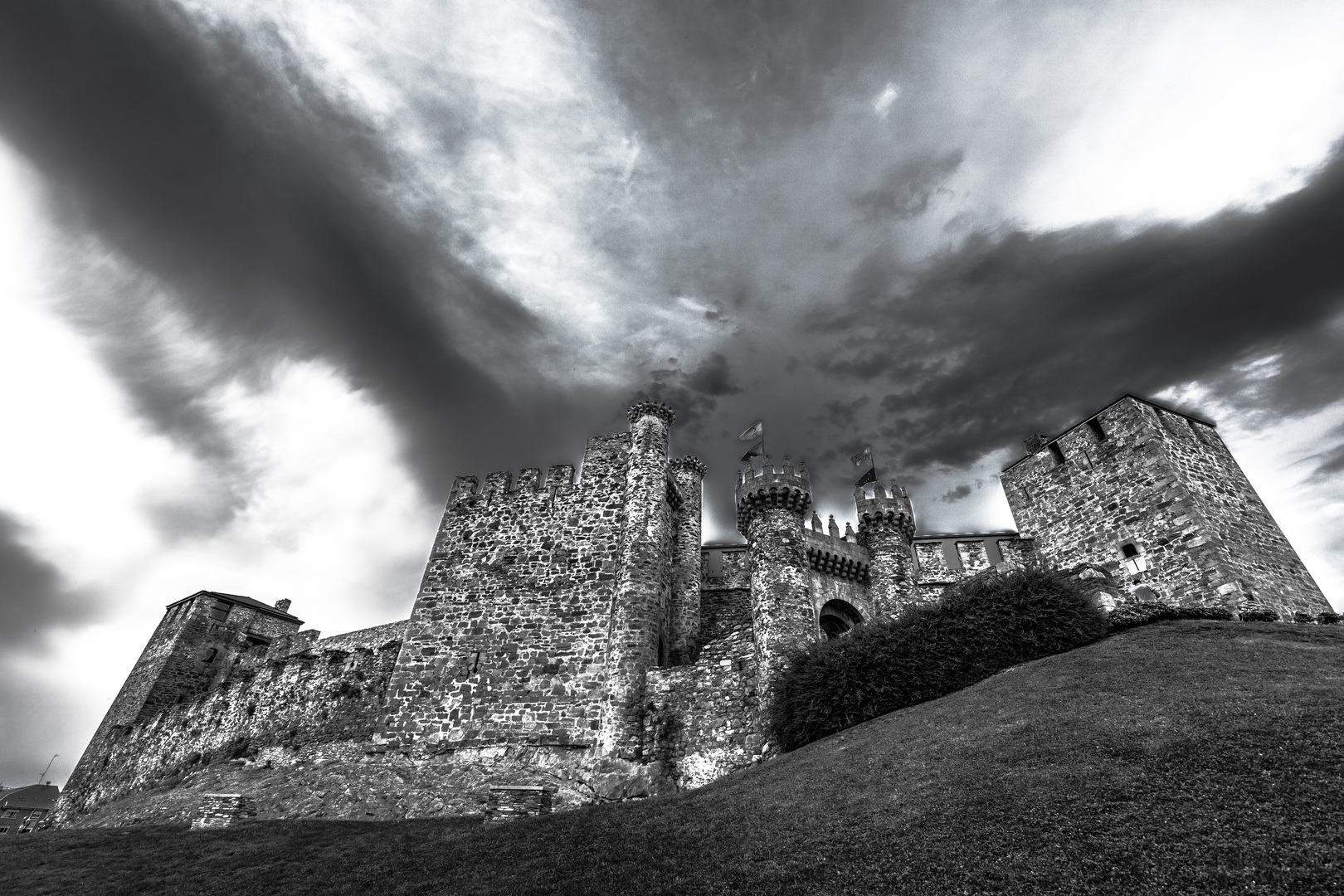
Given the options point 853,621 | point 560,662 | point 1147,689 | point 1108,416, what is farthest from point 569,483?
point 1108,416

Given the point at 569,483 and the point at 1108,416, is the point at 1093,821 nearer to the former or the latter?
the point at 569,483

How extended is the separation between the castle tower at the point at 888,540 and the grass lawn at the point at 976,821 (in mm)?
13279

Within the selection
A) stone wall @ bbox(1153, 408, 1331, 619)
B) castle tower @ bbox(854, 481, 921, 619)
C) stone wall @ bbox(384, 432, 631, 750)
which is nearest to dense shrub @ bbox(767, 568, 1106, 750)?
stone wall @ bbox(1153, 408, 1331, 619)

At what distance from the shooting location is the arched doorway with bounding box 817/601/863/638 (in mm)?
29391

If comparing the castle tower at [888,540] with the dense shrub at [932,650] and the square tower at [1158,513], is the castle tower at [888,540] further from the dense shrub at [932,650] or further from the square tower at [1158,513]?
the dense shrub at [932,650]

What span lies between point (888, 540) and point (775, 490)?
8144 millimetres

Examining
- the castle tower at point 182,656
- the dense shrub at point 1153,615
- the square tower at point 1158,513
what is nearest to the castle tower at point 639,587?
the dense shrub at point 1153,615

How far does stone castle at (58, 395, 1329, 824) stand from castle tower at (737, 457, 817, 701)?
9 centimetres

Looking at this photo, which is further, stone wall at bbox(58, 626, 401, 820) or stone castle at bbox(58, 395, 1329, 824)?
stone wall at bbox(58, 626, 401, 820)

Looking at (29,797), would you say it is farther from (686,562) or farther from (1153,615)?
(1153,615)

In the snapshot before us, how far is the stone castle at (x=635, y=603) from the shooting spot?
20156 millimetres

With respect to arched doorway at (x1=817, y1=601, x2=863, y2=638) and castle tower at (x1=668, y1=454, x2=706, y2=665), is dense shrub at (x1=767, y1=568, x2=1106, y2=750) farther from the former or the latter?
arched doorway at (x1=817, y1=601, x2=863, y2=638)

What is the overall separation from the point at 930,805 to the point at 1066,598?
450 inches

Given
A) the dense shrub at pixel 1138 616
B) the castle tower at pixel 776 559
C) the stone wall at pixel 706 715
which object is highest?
the castle tower at pixel 776 559
